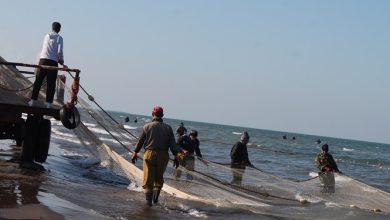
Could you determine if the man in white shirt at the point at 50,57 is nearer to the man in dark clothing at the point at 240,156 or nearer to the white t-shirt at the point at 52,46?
the white t-shirt at the point at 52,46

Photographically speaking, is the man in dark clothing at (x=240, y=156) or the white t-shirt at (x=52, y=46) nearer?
the white t-shirt at (x=52, y=46)

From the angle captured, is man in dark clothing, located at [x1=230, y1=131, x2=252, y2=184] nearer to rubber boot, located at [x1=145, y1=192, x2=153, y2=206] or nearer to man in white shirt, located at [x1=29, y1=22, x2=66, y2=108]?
rubber boot, located at [x1=145, y1=192, x2=153, y2=206]

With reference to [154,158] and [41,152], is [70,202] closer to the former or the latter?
[154,158]

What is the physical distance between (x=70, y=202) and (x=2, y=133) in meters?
2.87

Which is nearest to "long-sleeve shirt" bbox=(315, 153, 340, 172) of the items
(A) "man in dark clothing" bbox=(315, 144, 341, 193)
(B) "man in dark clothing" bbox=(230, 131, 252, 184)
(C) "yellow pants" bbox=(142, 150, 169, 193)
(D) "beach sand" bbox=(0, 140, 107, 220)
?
(A) "man in dark clothing" bbox=(315, 144, 341, 193)

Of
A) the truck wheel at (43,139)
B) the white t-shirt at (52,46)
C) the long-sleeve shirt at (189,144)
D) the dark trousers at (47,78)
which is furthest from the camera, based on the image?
the long-sleeve shirt at (189,144)

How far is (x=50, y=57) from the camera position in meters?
9.09

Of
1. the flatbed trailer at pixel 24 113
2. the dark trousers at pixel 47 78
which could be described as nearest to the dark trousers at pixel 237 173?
the flatbed trailer at pixel 24 113

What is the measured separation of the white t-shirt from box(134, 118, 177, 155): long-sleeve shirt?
2.43 metres

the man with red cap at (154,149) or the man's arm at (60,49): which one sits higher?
the man's arm at (60,49)

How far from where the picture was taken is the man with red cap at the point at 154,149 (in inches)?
306

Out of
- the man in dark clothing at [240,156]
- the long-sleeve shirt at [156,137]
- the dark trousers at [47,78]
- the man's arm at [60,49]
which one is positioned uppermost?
the man's arm at [60,49]

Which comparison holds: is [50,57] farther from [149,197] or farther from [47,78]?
[149,197]

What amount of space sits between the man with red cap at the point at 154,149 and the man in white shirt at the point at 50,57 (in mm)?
2213
